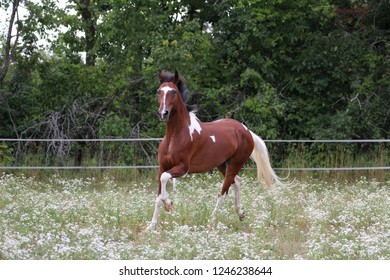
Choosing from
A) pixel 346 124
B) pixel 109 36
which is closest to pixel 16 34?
pixel 109 36

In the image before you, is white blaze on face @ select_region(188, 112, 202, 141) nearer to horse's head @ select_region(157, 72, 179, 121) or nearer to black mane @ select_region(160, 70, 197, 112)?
black mane @ select_region(160, 70, 197, 112)

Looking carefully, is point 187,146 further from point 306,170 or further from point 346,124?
point 346,124

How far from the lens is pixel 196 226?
8.94 meters

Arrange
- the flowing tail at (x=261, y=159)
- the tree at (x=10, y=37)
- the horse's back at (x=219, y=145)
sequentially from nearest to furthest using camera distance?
the horse's back at (x=219, y=145) → the flowing tail at (x=261, y=159) → the tree at (x=10, y=37)

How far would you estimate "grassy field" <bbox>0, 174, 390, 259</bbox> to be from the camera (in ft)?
25.0

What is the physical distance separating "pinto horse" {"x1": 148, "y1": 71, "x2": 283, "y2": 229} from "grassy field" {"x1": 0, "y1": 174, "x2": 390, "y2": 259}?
0.40 meters

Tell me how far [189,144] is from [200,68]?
8.04 m

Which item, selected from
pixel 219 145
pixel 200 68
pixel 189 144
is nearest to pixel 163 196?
pixel 189 144

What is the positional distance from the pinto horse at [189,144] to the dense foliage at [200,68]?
649cm

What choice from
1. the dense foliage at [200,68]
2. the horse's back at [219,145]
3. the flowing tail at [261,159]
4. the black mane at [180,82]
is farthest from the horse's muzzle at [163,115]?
the dense foliage at [200,68]

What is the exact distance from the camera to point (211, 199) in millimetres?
11688

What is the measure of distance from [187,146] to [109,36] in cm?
826

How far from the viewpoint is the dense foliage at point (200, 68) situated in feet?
56.6

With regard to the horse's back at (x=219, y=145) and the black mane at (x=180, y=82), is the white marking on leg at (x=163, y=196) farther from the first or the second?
the black mane at (x=180, y=82)
